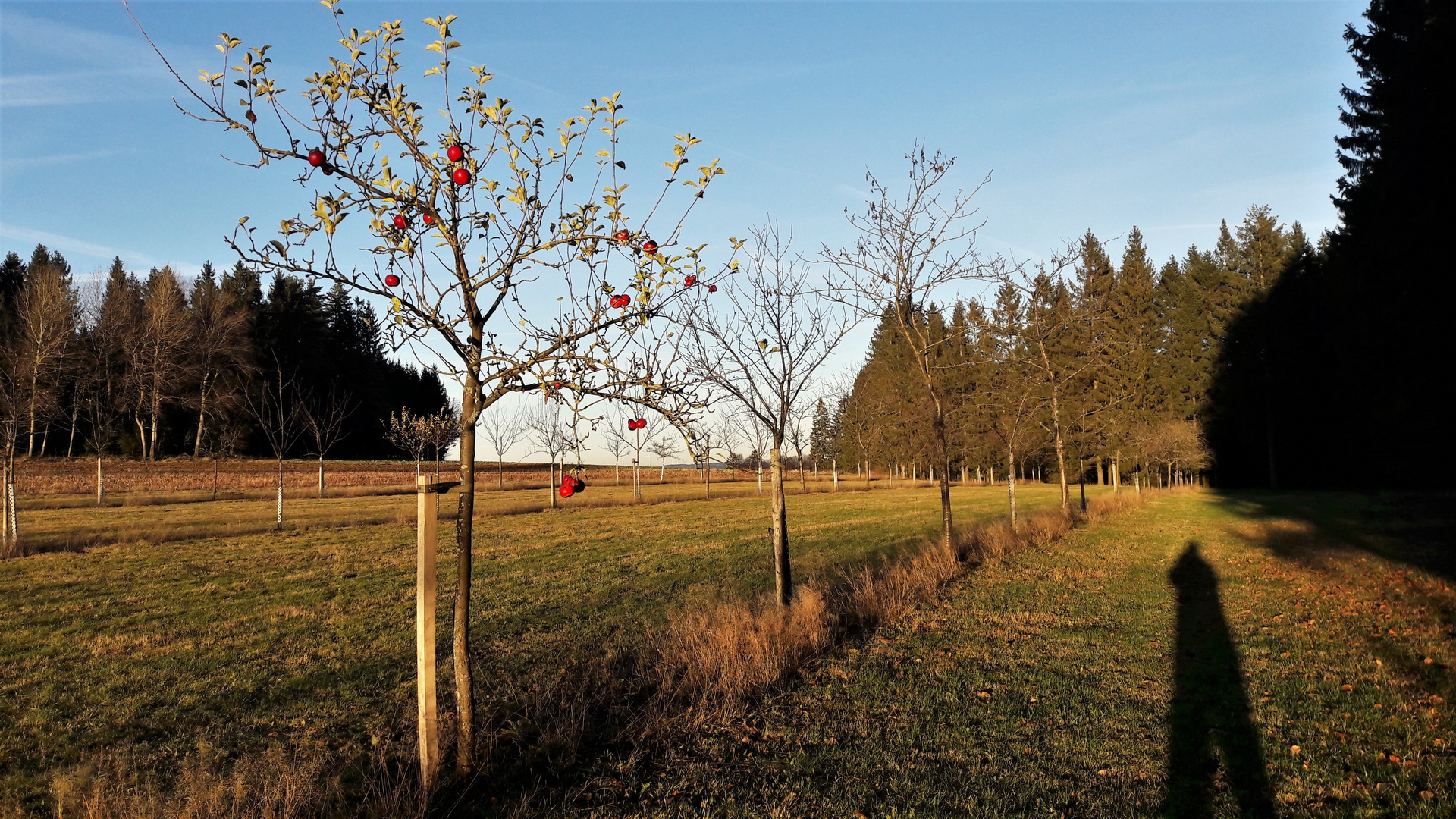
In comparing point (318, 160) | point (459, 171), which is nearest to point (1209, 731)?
point (459, 171)

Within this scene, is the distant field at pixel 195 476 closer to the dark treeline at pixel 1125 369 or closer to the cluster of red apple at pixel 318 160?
the dark treeline at pixel 1125 369

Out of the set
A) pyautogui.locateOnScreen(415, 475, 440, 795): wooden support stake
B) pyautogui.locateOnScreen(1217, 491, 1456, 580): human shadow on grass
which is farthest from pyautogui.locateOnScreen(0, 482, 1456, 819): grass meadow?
pyautogui.locateOnScreen(1217, 491, 1456, 580): human shadow on grass

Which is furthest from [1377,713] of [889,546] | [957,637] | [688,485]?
[688,485]

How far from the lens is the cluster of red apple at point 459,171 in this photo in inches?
129

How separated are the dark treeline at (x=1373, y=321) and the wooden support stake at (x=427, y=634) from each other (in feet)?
57.8

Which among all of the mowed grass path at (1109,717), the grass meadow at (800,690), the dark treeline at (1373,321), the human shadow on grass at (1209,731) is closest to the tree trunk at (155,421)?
the grass meadow at (800,690)

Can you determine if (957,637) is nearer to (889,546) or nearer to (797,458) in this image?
(797,458)

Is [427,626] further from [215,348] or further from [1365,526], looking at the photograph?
[215,348]

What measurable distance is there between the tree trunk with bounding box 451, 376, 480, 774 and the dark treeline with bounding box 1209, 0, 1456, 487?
56.5 feet

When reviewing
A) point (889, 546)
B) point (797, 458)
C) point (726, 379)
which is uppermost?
point (726, 379)

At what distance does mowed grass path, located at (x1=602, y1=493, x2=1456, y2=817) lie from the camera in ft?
13.5

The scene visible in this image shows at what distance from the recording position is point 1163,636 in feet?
25.6

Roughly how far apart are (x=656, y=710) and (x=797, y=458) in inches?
269

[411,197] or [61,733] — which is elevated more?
[411,197]
